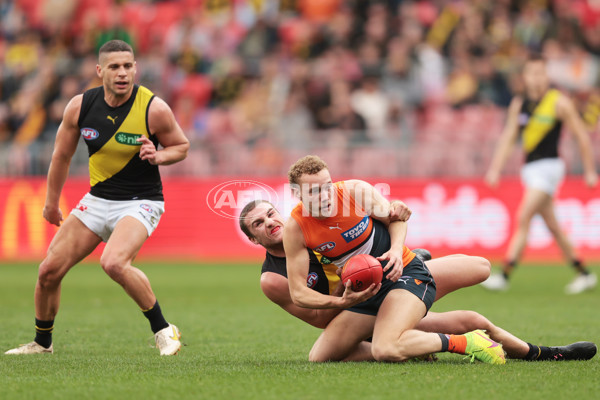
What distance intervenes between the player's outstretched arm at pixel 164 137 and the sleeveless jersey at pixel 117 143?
2.4 inches

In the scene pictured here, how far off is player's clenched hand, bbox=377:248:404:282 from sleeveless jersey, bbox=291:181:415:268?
26 centimetres

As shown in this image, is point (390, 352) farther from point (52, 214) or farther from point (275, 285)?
point (52, 214)

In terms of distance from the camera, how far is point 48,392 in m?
5.24

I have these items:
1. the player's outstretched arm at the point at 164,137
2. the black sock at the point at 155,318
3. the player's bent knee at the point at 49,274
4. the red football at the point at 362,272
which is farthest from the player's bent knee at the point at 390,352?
the player's bent knee at the point at 49,274

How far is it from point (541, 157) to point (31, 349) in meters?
7.75

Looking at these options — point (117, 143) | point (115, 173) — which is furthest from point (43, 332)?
point (117, 143)

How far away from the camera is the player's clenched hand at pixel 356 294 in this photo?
597 cm

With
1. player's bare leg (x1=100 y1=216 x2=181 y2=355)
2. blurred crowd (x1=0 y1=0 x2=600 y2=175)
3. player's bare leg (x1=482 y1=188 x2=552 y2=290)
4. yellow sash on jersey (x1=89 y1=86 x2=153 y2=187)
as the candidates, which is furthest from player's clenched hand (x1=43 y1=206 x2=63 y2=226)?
blurred crowd (x1=0 y1=0 x2=600 y2=175)

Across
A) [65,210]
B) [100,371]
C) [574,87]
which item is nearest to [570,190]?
[574,87]

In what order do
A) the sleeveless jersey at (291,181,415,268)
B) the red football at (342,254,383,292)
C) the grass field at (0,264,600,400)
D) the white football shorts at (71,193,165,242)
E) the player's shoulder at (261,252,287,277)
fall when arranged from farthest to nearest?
the white football shorts at (71,193,165,242) → the player's shoulder at (261,252,287,277) → the sleeveless jersey at (291,181,415,268) → the red football at (342,254,383,292) → the grass field at (0,264,600,400)

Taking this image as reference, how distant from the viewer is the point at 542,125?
12281 mm

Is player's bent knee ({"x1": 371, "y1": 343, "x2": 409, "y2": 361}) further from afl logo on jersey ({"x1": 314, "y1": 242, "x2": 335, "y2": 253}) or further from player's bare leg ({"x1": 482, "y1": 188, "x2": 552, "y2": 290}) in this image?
player's bare leg ({"x1": 482, "y1": 188, "x2": 552, "y2": 290})

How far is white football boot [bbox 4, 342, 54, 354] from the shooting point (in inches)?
279

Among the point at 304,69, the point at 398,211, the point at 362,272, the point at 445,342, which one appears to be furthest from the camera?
the point at 304,69
